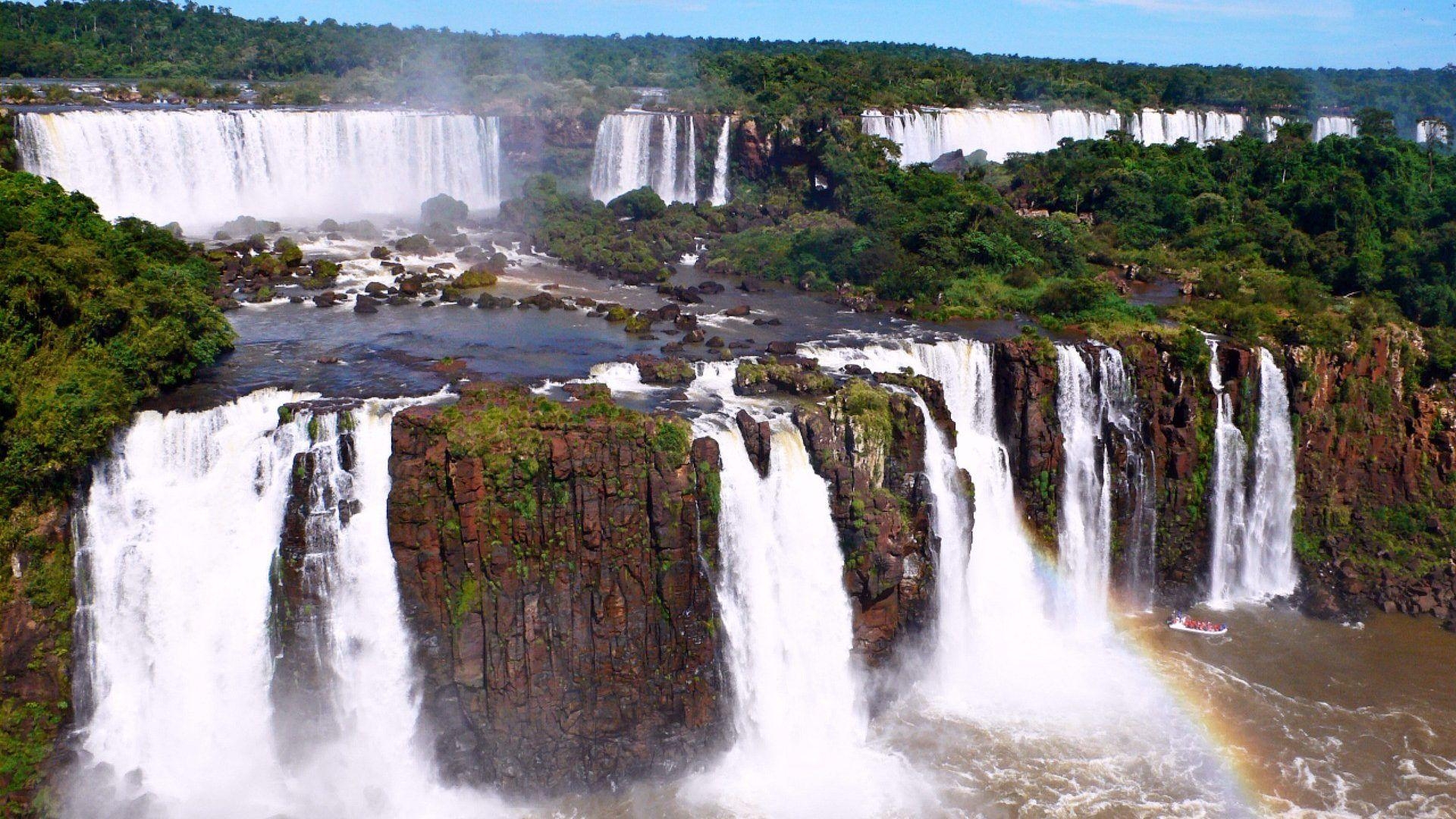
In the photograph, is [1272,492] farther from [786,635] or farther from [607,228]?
[607,228]

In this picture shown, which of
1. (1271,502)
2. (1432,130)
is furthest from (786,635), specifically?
(1432,130)

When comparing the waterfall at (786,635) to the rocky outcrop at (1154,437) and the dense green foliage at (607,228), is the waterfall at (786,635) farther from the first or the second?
the dense green foliage at (607,228)

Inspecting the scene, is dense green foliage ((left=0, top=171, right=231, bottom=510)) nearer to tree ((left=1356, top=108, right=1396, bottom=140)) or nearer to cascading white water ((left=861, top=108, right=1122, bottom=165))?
cascading white water ((left=861, top=108, right=1122, bottom=165))

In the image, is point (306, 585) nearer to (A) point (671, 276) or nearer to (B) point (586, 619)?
(B) point (586, 619)

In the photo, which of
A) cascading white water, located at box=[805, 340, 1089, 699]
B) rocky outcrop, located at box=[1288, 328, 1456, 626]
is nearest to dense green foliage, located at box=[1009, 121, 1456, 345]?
rocky outcrop, located at box=[1288, 328, 1456, 626]

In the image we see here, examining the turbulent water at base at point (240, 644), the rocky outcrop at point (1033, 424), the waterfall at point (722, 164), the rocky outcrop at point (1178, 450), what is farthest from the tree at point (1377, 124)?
the turbulent water at base at point (240, 644)
